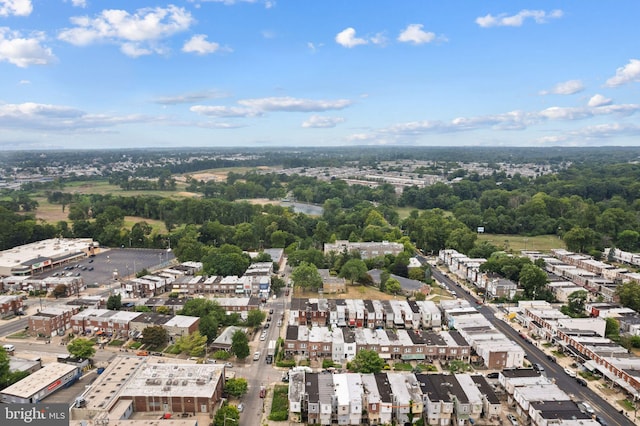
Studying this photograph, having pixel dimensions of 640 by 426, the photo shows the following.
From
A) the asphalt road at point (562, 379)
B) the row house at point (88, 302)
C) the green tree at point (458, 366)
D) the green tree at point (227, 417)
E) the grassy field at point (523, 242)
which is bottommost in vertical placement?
A: the asphalt road at point (562, 379)

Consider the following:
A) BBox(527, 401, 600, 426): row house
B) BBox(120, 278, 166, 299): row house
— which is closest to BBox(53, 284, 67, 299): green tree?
BBox(120, 278, 166, 299): row house

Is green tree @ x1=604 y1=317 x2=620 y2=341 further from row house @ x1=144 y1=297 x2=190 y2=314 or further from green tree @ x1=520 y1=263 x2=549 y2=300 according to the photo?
row house @ x1=144 y1=297 x2=190 y2=314

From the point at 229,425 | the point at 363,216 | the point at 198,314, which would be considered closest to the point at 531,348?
the point at 229,425

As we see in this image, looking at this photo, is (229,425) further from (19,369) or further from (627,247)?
(627,247)

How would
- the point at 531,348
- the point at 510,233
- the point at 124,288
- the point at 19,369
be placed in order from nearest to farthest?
1. the point at 19,369
2. the point at 531,348
3. the point at 124,288
4. the point at 510,233

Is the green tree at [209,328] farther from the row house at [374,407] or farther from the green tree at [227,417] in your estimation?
the row house at [374,407]

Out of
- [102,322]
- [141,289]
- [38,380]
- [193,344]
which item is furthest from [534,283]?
[38,380]

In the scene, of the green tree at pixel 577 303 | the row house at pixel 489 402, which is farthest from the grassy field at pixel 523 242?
the row house at pixel 489 402
